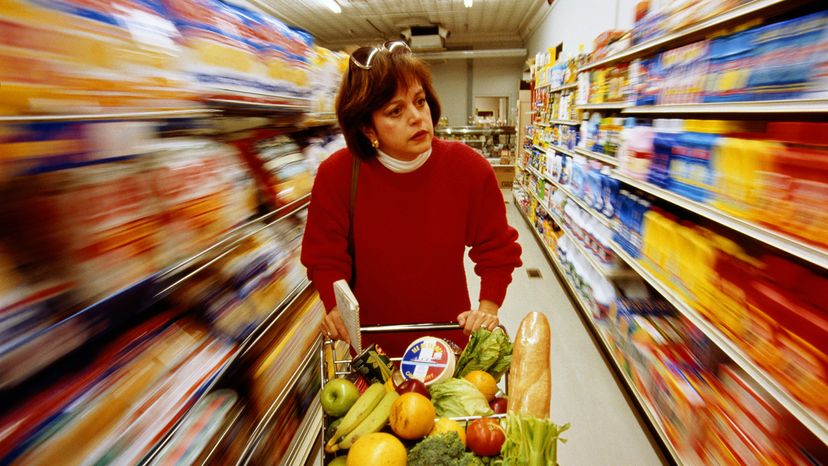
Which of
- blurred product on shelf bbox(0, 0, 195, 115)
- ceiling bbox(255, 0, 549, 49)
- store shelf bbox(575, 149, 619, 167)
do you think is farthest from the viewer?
ceiling bbox(255, 0, 549, 49)

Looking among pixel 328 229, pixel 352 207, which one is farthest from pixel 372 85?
pixel 328 229

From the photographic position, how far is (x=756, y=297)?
132cm

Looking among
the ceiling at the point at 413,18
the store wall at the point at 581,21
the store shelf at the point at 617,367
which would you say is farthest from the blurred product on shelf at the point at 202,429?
the ceiling at the point at 413,18

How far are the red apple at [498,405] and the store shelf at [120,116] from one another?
1237mm

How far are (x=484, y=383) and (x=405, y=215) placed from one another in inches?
26.3

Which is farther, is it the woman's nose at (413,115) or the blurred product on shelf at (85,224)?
the woman's nose at (413,115)

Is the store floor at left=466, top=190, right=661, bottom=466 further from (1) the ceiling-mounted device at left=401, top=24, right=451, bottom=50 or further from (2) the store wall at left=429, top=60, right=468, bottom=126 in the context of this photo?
(2) the store wall at left=429, top=60, right=468, bottom=126

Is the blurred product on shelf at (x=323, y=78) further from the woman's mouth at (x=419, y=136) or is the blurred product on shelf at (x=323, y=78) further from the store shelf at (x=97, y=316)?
the store shelf at (x=97, y=316)

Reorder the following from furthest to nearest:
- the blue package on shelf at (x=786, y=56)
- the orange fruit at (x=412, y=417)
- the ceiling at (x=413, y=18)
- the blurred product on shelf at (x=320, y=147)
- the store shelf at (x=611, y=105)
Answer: the ceiling at (x=413, y=18) < the store shelf at (x=611, y=105) < the blurred product on shelf at (x=320, y=147) < the blue package on shelf at (x=786, y=56) < the orange fruit at (x=412, y=417)

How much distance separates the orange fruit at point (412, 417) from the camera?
2.99 feet

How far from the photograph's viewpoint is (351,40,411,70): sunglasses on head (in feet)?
4.33

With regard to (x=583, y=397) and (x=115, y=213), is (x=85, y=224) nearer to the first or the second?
(x=115, y=213)

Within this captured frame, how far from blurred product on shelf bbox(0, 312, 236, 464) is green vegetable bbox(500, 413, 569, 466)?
0.90m

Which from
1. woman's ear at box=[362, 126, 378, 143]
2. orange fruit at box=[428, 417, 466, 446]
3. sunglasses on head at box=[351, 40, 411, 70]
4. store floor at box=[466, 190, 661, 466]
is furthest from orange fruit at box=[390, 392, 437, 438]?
store floor at box=[466, 190, 661, 466]
